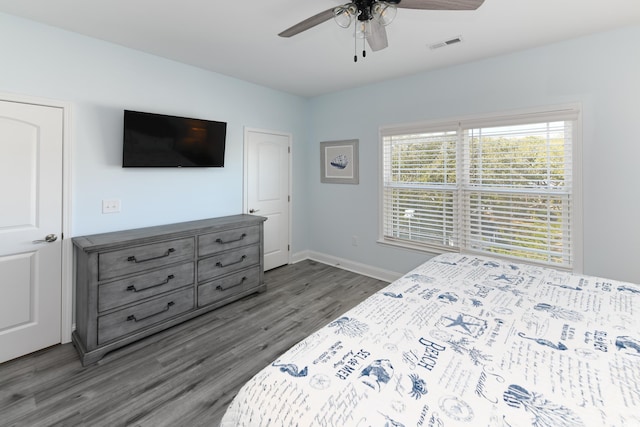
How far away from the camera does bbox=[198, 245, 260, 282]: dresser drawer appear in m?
3.03

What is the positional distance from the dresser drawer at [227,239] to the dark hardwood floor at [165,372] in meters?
0.66

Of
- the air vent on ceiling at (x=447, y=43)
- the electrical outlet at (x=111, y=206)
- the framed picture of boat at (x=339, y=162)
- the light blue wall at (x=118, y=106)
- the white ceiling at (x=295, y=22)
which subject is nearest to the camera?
the white ceiling at (x=295, y=22)

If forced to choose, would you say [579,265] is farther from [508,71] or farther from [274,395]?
[274,395]

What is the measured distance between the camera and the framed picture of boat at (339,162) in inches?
168

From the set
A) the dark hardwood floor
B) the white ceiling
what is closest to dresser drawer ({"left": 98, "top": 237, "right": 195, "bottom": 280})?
the dark hardwood floor

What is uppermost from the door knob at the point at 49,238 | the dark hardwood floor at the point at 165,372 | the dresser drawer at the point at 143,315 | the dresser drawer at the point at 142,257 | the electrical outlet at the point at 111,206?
the electrical outlet at the point at 111,206

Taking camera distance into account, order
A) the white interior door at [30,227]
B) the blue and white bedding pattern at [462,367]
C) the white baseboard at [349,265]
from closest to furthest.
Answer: the blue and white bedding pattern at [462,367] < the white interior door at [30,227] < the white baseboard at [349,265]

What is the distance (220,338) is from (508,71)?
3.77 m

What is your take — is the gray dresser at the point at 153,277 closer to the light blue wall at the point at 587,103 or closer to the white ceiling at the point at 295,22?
the white ceiling at the point at 295,22

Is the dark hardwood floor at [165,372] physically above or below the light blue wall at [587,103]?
below

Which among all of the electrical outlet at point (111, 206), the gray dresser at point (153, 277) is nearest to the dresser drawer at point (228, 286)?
the gray dresser at point (153, 277)

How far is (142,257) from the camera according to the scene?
2576 mm

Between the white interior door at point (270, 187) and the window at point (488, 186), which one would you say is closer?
the window at point (488, 186)

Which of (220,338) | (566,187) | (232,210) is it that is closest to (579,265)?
(566,187)
